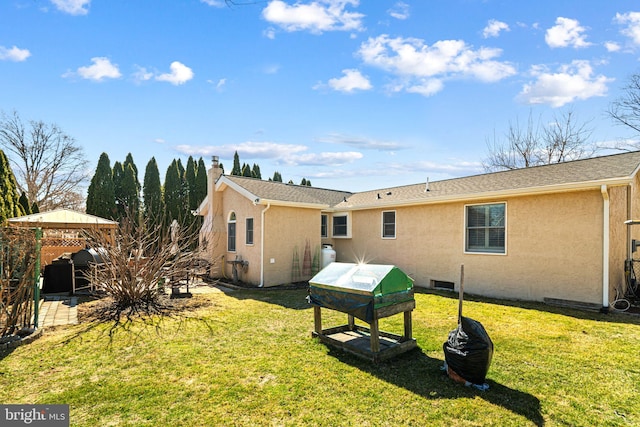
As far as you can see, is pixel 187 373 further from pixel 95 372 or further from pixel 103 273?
pixel 103 273

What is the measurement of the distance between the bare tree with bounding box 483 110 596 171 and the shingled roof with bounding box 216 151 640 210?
40.6ft

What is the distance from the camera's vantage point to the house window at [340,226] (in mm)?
14491

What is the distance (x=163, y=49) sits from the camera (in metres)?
8.05

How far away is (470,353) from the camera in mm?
3934

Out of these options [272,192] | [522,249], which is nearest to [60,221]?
[272,192]

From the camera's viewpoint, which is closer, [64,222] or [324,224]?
[64,222]

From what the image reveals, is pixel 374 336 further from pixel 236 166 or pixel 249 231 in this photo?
pixel 236 166

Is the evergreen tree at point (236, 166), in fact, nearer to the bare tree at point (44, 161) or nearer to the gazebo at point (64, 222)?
the bare tree at point (44, 161)

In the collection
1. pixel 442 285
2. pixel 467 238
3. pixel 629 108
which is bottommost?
pixel 442 285

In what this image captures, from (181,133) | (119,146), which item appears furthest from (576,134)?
(119,146)

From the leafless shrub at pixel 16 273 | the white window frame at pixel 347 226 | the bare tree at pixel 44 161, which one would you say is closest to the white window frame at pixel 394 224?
the white window frame at pixel 347 226

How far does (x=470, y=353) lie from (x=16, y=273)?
24.1 ft

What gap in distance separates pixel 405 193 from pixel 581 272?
20.8 feet

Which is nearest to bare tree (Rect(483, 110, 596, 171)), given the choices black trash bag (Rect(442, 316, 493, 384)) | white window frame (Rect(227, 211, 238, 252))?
white window frame (Rect(227, 211, 238, 252))
